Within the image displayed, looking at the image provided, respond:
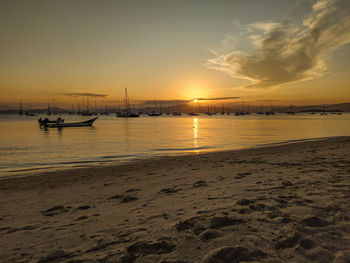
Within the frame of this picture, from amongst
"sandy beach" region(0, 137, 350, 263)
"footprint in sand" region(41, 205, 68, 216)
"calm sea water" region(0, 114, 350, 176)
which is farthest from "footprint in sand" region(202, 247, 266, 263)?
"calm sea water" region(0, 114, 350, 176)

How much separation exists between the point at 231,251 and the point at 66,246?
2.49 m

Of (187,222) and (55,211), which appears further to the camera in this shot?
(55,211)

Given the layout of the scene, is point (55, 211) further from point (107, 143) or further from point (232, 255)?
point (107, 143)

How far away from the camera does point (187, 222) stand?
3.97 meters

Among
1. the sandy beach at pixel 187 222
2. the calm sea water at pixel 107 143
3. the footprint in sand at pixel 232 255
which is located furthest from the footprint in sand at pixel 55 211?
the calm sea water at pixel 107 143

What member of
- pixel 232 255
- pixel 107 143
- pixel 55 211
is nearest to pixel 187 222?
pixel 232 255


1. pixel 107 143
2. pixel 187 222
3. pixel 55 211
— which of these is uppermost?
pixel 187 222

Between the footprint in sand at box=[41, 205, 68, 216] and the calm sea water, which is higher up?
the footprint in sand at box=[41, 205, 68, 216]

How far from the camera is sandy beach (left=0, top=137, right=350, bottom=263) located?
3.05m

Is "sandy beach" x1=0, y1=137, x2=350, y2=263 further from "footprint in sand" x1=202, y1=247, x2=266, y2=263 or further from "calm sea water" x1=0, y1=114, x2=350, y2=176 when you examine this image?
"calm sea water" x1=0, y1=114, x2=350, y2=176

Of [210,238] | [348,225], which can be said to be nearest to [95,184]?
[210,238]

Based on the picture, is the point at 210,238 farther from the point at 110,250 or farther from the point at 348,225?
the point at 348,225

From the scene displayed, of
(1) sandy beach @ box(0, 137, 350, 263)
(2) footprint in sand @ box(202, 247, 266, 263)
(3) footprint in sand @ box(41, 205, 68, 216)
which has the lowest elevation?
(3) footprint in sand @ box(41, 205, 68, 216)

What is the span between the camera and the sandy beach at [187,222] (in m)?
3.05
